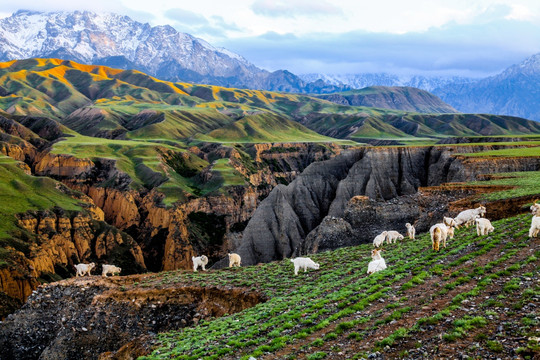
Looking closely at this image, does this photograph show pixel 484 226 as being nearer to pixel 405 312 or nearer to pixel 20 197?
pixel 405 312

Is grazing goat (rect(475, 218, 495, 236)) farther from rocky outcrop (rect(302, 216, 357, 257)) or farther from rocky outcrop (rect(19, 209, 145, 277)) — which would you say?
rocky outcrop (rect(19, 209, 145, 277))

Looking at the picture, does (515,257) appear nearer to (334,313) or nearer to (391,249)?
(334,313)

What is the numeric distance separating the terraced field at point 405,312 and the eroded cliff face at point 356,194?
20192mm

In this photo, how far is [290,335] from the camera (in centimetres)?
1845

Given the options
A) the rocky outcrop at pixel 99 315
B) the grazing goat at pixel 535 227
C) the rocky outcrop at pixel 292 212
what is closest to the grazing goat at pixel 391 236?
the grazing goat at pixel 535 227

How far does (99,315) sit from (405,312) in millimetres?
21302

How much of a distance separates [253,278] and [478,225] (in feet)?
49.8

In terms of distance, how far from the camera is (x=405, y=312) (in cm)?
1728

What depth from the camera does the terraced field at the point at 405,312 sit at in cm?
1419

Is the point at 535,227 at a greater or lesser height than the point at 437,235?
greater

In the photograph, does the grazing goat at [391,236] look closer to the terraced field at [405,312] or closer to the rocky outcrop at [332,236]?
the terraced field at [405,312]

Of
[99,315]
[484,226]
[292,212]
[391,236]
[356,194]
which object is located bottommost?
[292,212]

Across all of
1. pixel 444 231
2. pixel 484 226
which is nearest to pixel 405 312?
pixel 444 231

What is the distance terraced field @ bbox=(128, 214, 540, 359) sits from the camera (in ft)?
46.5
